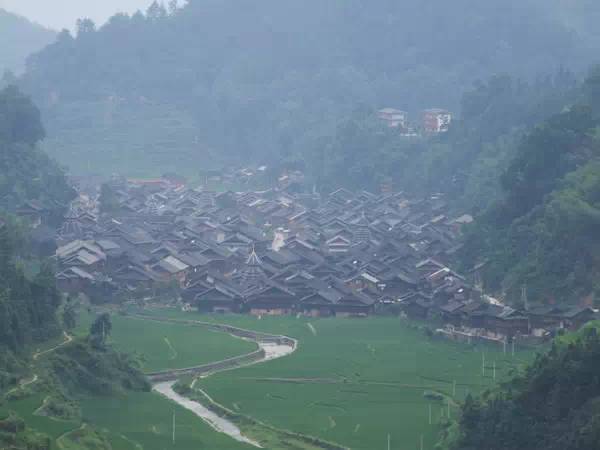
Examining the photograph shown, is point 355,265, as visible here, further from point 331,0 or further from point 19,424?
point 331,0

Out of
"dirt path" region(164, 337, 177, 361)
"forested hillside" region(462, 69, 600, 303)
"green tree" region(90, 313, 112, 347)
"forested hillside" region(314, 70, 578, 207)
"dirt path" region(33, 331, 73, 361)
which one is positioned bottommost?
"dirt path" region(164, 337, 177, 361)

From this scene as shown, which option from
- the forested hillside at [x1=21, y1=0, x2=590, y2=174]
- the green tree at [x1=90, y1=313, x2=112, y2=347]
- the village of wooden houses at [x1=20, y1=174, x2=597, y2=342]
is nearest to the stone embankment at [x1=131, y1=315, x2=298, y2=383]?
the green tree at [x1=90, y1=313, x2=112, y2=347]

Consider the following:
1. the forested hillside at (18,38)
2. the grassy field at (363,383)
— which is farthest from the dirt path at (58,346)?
the forested hillside at (18,38)

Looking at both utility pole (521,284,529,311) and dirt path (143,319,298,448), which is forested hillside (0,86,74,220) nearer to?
dirt path (143,319,298,448)

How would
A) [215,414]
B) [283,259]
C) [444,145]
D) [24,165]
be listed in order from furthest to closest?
[444,145]
[24,165]
[283,259]
[215,414]

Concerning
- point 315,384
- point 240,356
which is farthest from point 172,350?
point 315,384

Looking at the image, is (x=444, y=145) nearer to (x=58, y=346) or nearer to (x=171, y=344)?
(x=171, y=344)

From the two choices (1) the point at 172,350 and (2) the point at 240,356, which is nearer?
(2) the point at 240,356
